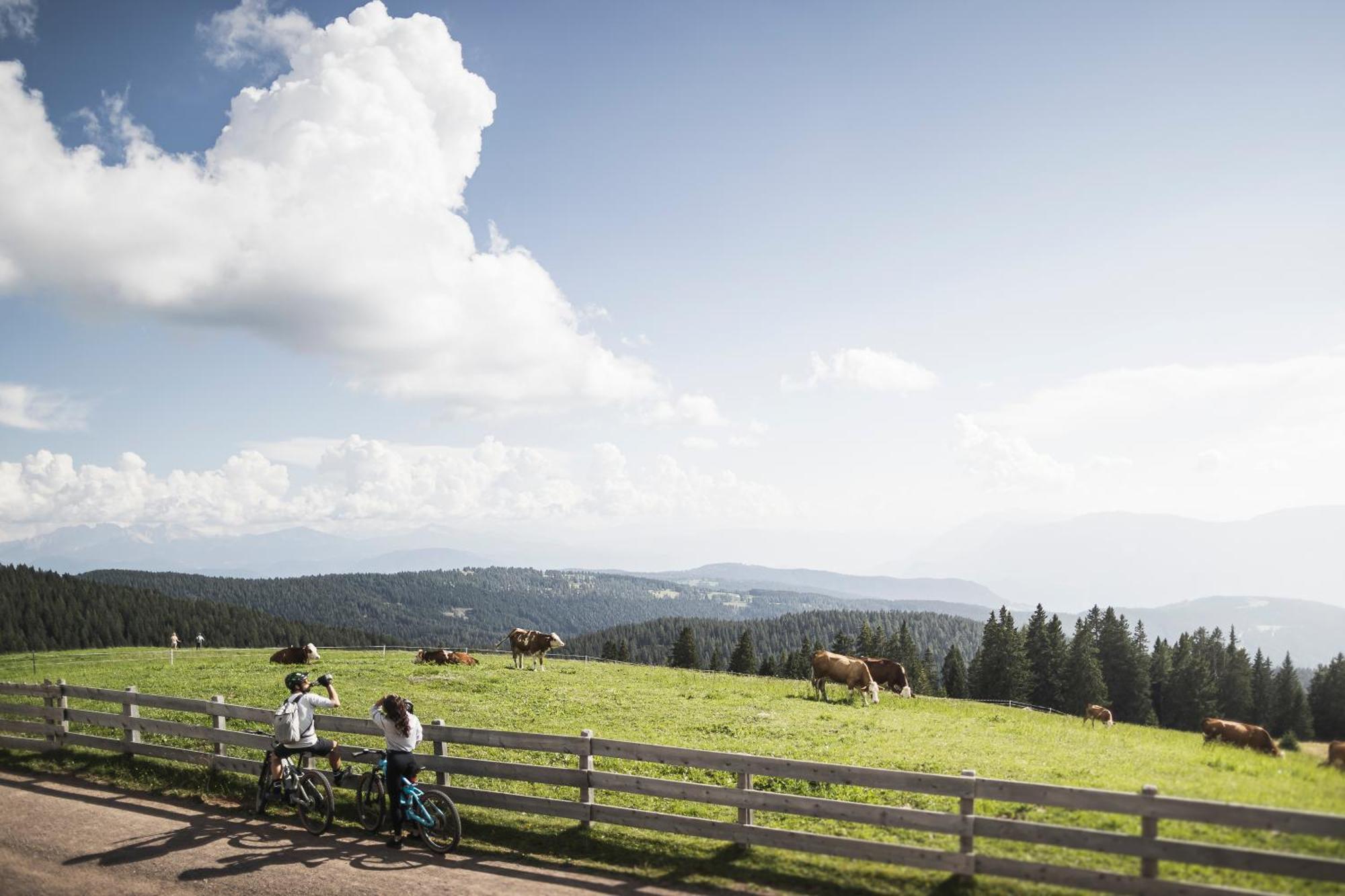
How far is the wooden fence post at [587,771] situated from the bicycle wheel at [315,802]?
4.83 m

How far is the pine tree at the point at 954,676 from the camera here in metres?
92.1

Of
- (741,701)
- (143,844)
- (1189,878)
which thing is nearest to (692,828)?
(1189,878)

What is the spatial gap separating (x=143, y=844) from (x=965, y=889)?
1420 centimetres

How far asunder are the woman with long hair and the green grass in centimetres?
146

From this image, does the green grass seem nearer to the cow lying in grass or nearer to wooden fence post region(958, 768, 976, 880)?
wooden fence post region(958, 768, 976, 880)

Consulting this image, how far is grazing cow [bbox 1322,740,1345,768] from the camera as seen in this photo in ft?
34.8

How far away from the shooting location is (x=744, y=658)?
9362 centimetres

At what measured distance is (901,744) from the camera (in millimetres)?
19453

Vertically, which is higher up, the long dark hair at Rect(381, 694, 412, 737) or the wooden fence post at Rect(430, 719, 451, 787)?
the long dark hair at Rect(381, 694, 412, 737)

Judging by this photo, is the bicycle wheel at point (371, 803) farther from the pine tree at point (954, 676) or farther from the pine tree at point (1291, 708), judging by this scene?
the pine tree at point (954, 676)

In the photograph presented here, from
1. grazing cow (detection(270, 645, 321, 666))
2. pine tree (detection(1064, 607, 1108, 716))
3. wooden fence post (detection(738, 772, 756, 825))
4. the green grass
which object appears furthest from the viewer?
pine tree (detection(1064, 607, 1108, 716))

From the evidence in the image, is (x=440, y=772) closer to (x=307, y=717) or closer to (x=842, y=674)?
(x=307, y=717)

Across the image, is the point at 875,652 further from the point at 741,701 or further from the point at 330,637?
the point at 330,637

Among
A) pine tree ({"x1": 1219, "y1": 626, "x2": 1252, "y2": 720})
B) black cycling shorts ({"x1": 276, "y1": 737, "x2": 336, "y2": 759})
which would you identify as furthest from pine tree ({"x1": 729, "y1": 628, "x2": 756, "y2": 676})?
black cycling shorts ({"x1": 276, "y1": 737, "x2": 336, "y2": 759})
